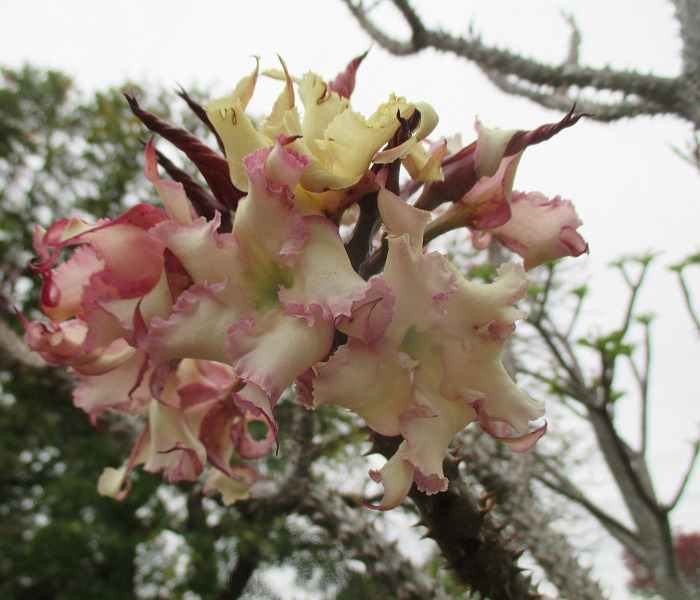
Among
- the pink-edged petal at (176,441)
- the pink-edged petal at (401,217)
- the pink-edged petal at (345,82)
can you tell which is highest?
the pink-edged petal at (345,82)

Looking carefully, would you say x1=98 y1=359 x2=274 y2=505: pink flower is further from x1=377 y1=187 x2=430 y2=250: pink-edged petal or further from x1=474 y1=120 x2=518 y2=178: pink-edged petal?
x1=474 y1=120 x2=518 y2=178: pink-edged petal

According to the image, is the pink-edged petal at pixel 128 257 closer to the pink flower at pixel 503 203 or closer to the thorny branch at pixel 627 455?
the pink flower at pixel 503 203

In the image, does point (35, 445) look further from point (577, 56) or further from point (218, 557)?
point (577, 56)

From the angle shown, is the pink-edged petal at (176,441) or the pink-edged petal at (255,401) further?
the pink-edged petal at (176,441)

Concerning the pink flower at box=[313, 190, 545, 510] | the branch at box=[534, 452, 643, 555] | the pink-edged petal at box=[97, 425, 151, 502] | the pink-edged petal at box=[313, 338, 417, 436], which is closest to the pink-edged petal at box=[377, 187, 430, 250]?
the pink flower at box=[313, 190, 545, 510]

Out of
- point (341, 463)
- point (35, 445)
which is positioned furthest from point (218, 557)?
point (35, 445)

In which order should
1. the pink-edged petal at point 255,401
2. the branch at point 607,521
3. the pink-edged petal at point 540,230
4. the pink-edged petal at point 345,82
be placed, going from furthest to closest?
the branch at point 607,521, the pink-edged petal at point 345,82, the pink-edged petal at point 540,230, the pink-edged petal at point 255,401

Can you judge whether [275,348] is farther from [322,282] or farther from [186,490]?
[186,490]

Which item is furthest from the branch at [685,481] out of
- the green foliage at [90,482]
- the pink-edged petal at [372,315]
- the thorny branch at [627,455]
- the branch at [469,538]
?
the green foliage at [90,482]
